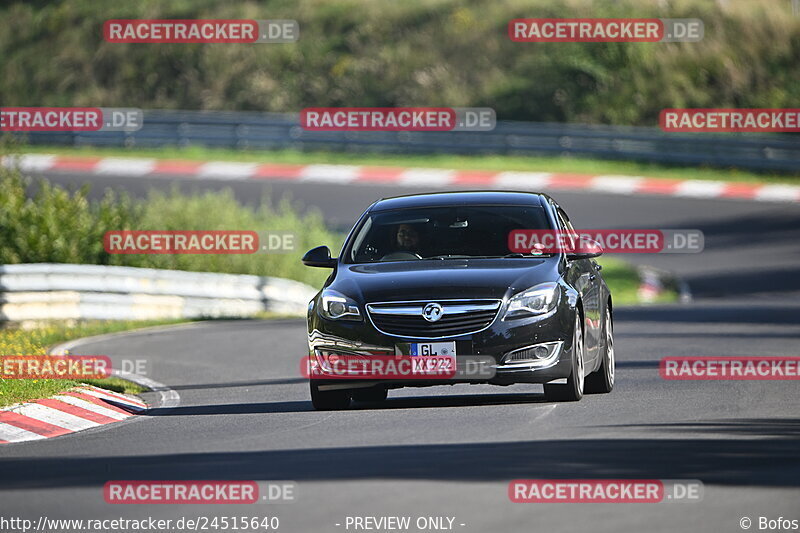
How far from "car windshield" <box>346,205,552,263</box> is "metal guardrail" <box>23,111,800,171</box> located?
28050mm

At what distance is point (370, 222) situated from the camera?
13383 mm

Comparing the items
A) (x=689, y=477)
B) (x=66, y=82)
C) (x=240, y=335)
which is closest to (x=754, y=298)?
(x=240, y=335)

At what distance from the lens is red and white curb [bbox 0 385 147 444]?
1188 cm

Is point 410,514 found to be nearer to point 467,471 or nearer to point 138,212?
point 467,471

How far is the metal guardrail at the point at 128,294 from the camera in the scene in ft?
75.4

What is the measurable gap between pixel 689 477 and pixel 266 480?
2.30 meters

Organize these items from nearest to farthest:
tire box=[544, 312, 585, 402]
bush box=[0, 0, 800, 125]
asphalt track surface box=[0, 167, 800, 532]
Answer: asphalt track surface box=[0, 167, 800, 532], tire box=[544, 312, 585, 402], bush box=[0, 0, 800, 125]

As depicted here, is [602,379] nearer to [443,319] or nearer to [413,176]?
[443,319]

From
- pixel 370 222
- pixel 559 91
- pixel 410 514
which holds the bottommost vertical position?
pixel 410 514

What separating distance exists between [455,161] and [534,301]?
102 feet
